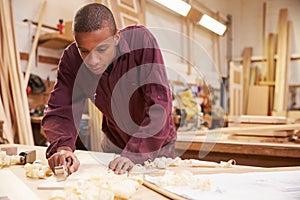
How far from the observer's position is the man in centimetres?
125

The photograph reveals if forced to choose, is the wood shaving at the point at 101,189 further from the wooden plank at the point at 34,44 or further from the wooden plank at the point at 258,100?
the wooden plank at the point at 258,100

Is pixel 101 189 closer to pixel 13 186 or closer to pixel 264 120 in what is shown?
pixel 13 186

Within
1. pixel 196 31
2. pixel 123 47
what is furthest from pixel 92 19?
pixel 196 31

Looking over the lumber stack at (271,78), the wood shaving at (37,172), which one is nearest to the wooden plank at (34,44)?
the wood shaving at (37,172)

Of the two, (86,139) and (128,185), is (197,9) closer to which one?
(86,139)

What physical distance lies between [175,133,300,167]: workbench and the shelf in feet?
6.62

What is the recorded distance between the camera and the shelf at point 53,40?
3.84 meters

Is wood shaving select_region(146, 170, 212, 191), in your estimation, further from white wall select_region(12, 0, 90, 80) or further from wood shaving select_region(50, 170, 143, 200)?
white wall select_region(12, 0, 90, 80)

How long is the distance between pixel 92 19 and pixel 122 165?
54cm

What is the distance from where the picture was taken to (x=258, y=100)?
6.99 meters

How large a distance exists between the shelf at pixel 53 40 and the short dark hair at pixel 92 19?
2.70 metres

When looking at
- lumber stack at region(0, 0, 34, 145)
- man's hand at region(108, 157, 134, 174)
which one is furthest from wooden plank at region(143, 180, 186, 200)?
lumber stack at region(0, 0, 34, 145)

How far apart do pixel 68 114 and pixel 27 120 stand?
185 centimetres

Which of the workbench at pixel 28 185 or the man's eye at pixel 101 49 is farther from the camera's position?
the man's eye at pixel 101 49
